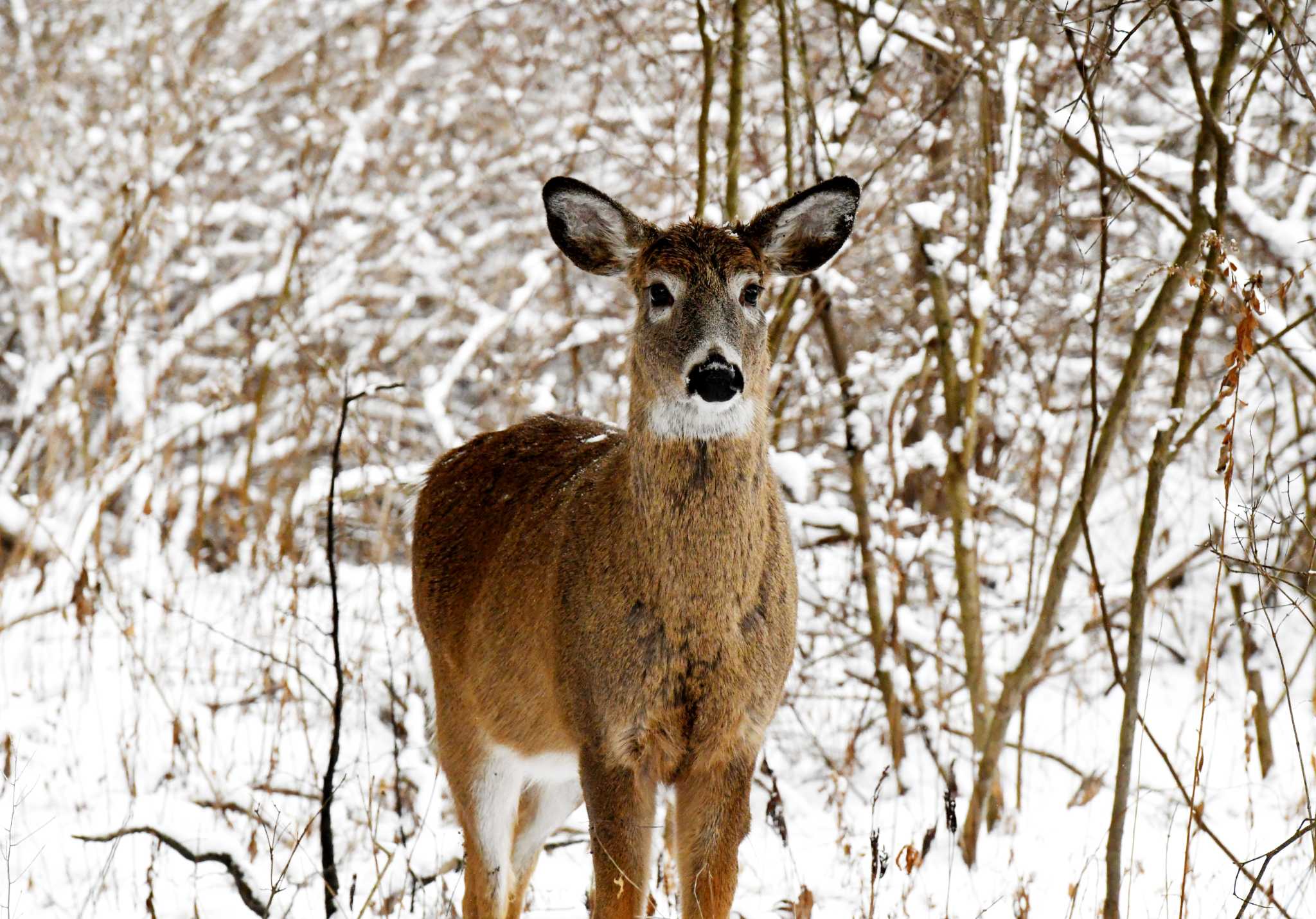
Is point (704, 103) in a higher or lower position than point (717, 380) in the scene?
higher

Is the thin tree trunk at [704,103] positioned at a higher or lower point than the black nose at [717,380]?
higher

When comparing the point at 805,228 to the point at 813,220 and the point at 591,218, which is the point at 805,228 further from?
the point at 591,218

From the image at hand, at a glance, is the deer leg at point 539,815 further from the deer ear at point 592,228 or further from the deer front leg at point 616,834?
the deer ear at point 592,228

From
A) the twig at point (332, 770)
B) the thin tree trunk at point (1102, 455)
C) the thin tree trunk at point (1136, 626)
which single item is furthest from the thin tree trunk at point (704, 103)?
the thin tree trunk at point (1136, 626)

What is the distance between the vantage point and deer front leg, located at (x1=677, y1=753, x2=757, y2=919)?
335cm

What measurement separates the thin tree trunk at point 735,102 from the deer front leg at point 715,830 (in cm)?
249

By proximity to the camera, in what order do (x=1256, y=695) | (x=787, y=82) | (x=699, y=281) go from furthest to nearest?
(x=1256, y=695) < (x=787, y=82) < (x=699, y=281)

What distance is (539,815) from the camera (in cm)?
448

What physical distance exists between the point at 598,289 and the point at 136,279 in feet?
14.7

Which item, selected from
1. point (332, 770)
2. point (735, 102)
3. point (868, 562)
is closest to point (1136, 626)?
point (868, 562)

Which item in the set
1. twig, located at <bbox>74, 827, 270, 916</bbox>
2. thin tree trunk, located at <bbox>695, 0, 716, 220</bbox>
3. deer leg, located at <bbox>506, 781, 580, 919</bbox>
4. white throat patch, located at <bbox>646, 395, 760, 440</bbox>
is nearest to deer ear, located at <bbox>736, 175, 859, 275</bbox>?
white throat patch, located at <bbox>646, 395, 760, 440</bbox>

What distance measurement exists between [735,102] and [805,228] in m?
1.50

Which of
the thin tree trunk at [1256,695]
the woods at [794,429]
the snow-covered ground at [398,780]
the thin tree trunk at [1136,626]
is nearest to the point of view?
the thin tree trunk at [1136,626]

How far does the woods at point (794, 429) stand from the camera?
430 cm
